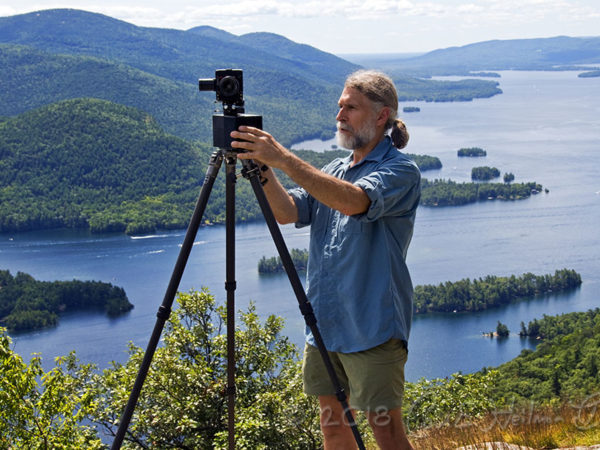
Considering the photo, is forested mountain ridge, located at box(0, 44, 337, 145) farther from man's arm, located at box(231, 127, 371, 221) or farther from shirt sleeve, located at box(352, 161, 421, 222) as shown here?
man's arm, located at box(231, 127, 371, 221)

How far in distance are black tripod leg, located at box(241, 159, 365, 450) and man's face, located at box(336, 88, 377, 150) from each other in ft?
1.09

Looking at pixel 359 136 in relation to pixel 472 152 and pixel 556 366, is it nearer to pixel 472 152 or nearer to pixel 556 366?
pixel 556 366

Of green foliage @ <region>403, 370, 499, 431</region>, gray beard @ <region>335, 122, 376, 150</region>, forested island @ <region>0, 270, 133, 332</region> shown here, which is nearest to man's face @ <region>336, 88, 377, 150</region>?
gray beard @ <region>335, 122, 376, 150</region>

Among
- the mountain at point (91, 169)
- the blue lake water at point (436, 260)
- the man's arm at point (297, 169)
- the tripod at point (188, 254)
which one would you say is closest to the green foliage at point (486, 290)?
the blue lake water at point (436, 260)

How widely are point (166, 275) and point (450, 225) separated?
74.4ft

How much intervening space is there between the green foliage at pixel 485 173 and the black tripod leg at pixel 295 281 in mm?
63650

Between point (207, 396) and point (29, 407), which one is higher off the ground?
point (207, 396)

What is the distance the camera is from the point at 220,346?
6.43 meters

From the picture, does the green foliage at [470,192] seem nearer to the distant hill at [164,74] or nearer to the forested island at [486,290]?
the forested island at [486,290]

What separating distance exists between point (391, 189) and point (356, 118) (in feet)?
0.94

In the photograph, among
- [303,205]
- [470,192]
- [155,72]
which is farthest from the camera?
[155,72]

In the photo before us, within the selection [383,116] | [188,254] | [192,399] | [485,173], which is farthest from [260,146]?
[485,173]

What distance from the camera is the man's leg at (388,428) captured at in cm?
189

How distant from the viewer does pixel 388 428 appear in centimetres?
190
